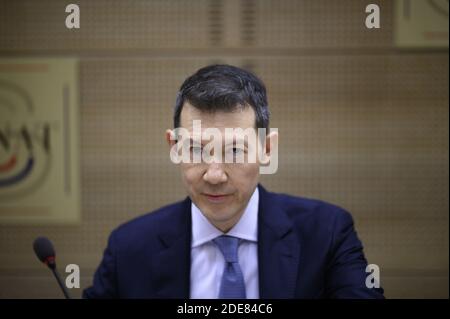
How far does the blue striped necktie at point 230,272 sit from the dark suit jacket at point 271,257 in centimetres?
5

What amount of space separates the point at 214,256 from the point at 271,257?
131mm

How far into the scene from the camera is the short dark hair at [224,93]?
1052 mm

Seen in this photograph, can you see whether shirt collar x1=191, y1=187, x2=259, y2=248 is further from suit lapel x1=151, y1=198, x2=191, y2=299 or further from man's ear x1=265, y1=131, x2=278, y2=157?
man's ear x1=265, y1=131, x2=278, y2=157

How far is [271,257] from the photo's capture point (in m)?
1.18

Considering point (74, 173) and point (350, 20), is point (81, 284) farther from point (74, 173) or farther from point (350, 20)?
point (350, 20)

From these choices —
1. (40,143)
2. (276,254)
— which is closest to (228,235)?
(276,254)

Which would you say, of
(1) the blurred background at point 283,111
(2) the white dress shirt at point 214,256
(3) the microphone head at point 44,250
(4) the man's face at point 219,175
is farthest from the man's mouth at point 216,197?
(1) the blurred background at point 283,111

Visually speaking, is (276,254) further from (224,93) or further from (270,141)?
(224,93)

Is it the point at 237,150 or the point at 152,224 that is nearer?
the point at 237,150

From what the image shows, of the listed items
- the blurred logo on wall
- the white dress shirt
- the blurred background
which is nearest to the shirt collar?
the white dress shirt

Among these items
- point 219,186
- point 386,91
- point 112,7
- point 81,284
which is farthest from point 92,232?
point 386,91

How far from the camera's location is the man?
106 cm

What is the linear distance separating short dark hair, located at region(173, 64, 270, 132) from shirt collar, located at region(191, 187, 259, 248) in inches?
8.9

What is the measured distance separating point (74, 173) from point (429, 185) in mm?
1331
